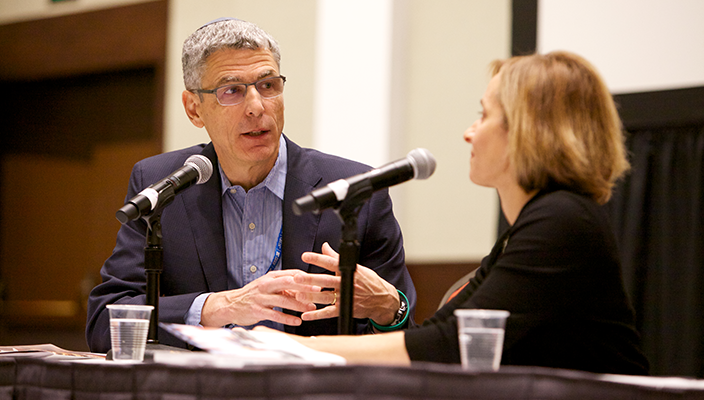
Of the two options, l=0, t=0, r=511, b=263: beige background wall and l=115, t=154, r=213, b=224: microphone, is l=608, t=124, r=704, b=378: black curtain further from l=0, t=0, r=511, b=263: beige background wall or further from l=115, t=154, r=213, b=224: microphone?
l=115, t=154, r=213, b=224: microphone

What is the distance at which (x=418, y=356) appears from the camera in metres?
1.26

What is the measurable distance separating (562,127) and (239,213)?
3.58 feet

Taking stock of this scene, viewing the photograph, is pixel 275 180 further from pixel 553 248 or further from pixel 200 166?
pixel 553 248

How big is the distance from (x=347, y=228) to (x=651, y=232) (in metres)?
2.22

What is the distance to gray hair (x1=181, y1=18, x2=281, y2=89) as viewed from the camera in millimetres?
2061

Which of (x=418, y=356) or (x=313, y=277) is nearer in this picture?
(x=418, y=356)

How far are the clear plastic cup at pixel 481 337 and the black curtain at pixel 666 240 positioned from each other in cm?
229

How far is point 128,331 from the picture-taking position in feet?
4.18

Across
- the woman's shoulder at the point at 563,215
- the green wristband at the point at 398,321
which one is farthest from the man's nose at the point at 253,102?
the woman's shoulder at the point at 563,215

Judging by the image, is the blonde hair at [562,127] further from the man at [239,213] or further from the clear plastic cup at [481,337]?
the man at [239,213]

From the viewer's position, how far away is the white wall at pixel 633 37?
304cm

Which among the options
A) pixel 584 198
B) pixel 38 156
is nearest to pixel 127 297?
pixel 584 198

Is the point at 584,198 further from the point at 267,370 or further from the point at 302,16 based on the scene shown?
the point at 302,16

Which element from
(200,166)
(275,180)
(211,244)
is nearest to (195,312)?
(211,244)
